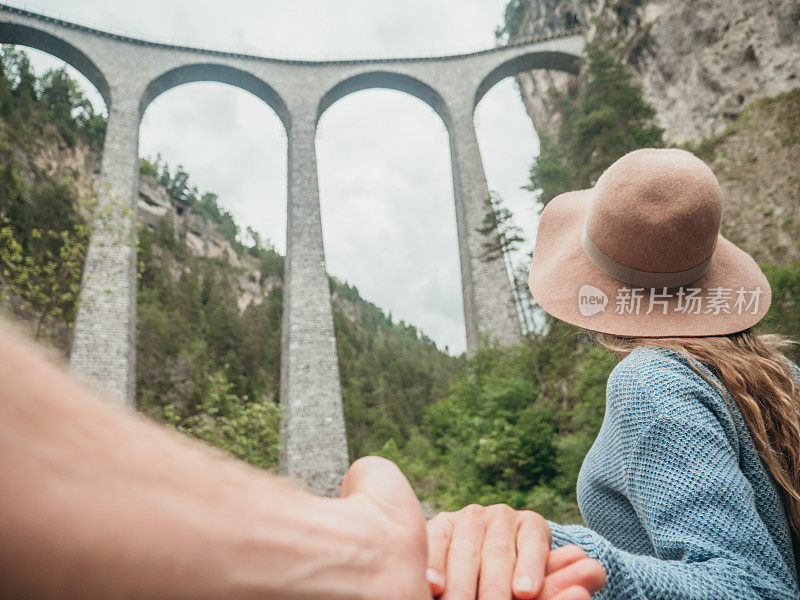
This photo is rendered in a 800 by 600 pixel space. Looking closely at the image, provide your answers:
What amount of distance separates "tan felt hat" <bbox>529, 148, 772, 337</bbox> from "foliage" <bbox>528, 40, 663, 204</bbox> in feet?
37.2

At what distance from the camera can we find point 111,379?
37.2ft

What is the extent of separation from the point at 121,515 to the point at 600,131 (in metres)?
13.8

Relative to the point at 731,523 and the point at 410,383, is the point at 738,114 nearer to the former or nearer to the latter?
the point at 731,523

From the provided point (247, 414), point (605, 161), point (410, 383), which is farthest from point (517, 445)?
point (410, 383)

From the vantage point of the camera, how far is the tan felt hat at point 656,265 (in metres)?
0.95

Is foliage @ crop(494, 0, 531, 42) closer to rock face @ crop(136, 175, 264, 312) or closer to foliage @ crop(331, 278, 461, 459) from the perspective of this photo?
foliage @ crop(331, 278, 461, 459)

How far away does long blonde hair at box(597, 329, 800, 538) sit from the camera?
33.4 inches

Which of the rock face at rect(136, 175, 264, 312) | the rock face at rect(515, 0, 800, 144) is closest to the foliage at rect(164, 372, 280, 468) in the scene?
the rock face at rect(515, 0, 800, 144)

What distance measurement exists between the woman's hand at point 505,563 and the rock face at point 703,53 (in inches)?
536

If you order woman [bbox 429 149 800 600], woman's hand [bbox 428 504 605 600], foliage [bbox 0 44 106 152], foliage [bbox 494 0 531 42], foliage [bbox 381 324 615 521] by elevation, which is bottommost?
woman's hand [bbox 428 504 605 600]

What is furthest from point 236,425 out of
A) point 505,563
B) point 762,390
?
point 505,563

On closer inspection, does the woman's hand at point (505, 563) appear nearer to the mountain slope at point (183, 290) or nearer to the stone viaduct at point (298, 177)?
the mountain slope at point (183, 290)

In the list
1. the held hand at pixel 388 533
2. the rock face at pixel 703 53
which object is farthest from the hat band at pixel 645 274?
the rock face at pixel 703 53

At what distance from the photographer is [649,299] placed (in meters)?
1.02
